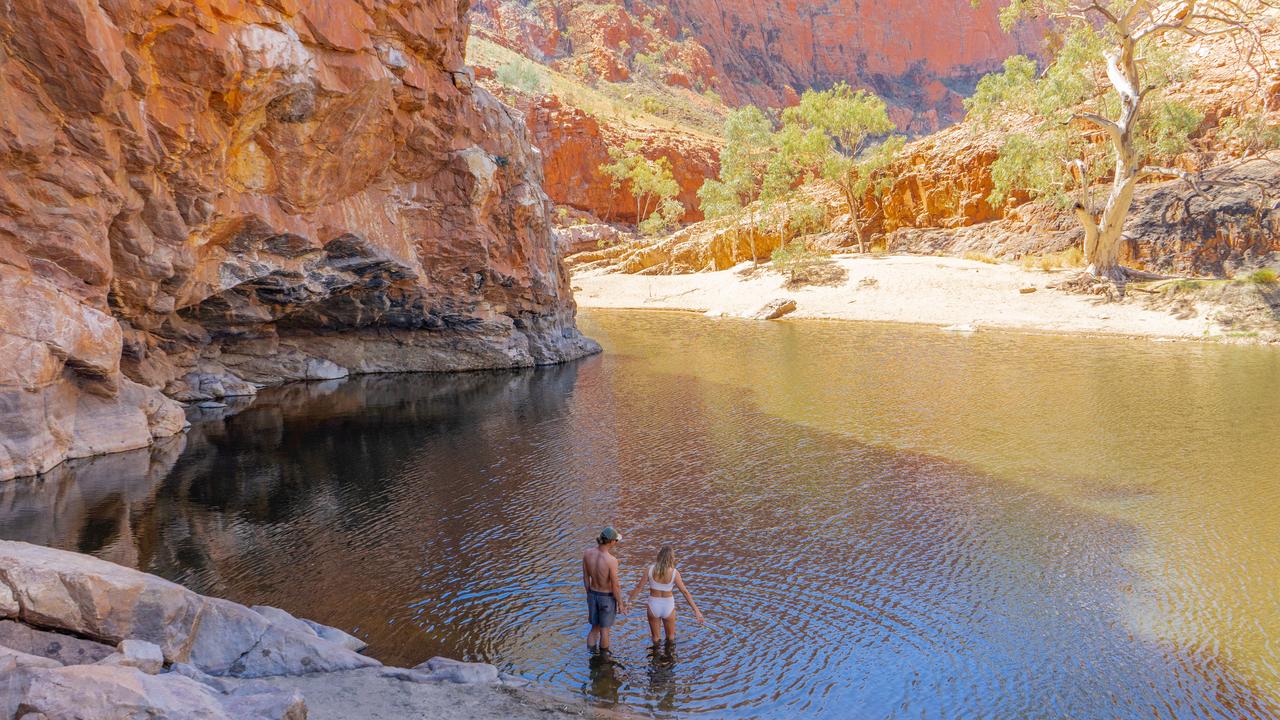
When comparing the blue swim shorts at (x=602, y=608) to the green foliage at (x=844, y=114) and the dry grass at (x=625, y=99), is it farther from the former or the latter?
the dry grass at (x=625, y=99)

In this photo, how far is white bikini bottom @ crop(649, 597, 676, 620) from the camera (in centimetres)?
904

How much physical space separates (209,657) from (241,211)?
15.4m

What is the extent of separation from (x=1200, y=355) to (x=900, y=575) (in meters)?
26.0

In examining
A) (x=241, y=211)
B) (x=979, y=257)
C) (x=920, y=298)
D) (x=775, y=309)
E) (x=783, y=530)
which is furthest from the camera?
(x=979, y=257)

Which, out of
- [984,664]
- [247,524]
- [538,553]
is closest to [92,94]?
[247,524]

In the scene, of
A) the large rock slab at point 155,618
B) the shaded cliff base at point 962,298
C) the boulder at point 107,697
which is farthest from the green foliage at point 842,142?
the boulder at point 107,697

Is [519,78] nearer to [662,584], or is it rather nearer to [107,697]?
[662,584]

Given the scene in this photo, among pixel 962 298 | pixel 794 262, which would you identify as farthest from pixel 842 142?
pixel 962 298

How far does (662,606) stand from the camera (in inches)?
356

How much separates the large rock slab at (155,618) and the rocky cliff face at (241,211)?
365 inches

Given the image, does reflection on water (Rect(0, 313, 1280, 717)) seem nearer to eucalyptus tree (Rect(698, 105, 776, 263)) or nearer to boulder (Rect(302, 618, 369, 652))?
boulder (Rect(302, 618, 369, 652))

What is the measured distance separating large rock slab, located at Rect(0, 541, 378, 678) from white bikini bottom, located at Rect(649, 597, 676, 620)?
117 inches

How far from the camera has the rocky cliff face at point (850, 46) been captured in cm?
13688

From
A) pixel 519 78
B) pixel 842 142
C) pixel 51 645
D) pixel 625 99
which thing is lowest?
pixel 51 645
